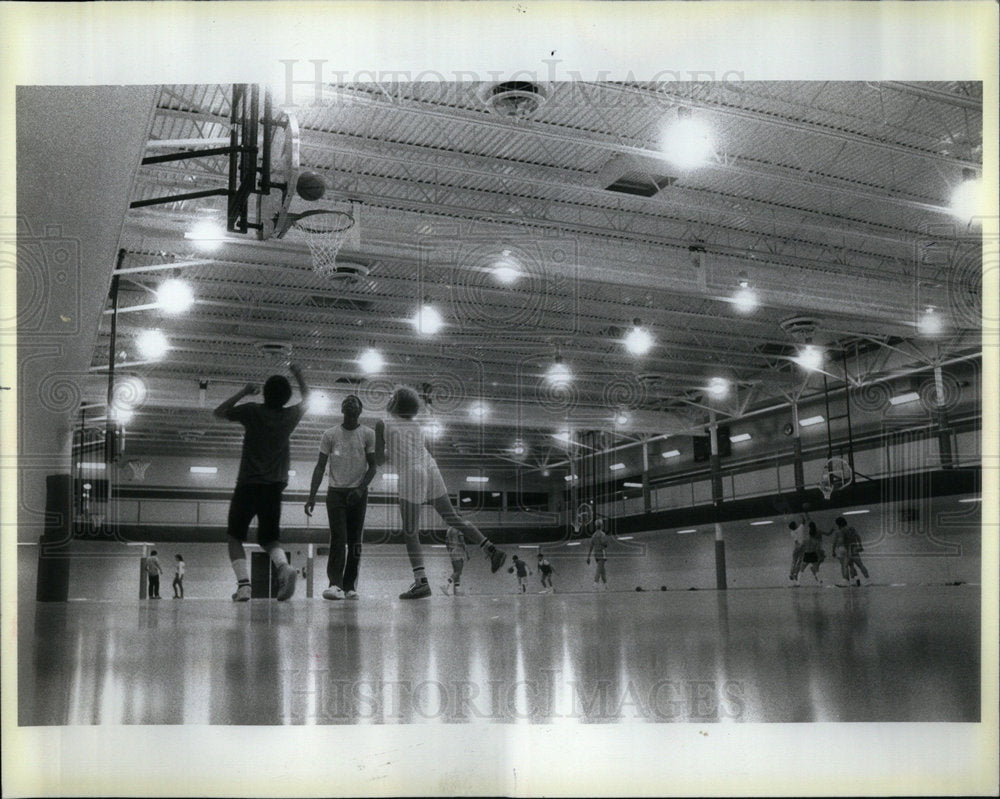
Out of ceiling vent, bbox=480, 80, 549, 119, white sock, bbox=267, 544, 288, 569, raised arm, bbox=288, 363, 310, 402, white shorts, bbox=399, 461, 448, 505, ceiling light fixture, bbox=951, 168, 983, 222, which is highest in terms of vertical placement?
ceiling light fixture, bbox=951, 168, 983, 222

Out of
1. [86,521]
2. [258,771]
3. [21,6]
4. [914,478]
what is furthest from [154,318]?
[914,478]

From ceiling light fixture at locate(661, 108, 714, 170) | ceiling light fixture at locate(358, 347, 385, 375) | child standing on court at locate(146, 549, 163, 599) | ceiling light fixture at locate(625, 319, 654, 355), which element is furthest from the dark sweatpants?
child standing on court at locate(146, 549, 163, 599)

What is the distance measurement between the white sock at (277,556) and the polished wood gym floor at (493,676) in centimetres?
99

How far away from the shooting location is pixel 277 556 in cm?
627

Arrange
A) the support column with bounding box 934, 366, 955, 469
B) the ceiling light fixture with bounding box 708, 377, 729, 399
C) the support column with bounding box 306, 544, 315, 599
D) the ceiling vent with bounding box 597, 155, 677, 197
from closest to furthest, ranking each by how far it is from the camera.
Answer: the support column with bounding box 306, 544, 315, 599
the support column with bounding box 934, 366, 955, 469
the ceiling vent with bounding box 597, 155, 677, 197
the ceiling light fixture with bounding box 708, 377, 729, 399

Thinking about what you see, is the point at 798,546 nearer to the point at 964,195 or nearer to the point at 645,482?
the point at 645,482

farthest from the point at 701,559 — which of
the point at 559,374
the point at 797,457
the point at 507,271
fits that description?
the point at 507,271

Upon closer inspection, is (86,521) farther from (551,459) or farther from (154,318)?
(551,459)

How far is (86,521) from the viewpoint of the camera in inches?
481

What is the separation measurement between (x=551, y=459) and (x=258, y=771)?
705cm

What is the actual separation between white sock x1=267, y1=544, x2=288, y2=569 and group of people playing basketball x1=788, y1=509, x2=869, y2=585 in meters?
14.1

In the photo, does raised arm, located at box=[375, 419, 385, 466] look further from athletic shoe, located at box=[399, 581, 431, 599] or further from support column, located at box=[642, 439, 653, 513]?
support column, located at box=[642, 439, 653, 513]

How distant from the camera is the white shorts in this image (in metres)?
7.46

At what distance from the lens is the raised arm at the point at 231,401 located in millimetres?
6215
